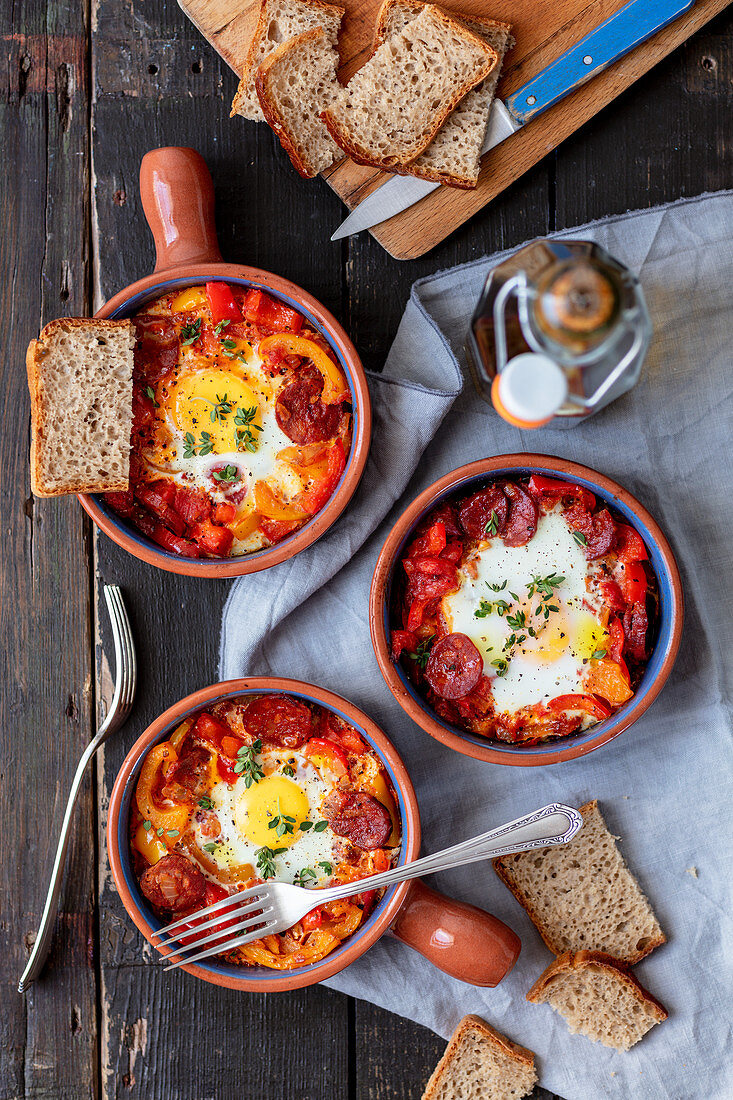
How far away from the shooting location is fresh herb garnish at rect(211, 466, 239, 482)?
2844 mm

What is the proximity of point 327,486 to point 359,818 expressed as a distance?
1.06m

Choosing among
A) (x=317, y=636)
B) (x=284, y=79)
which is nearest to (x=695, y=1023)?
(x=317, y=636)

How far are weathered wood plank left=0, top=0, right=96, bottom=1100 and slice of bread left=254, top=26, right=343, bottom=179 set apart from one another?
88cm

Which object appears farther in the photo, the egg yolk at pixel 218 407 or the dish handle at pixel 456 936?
the egg yolk at pixel 218 407

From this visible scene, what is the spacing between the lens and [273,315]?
2898 millimetres

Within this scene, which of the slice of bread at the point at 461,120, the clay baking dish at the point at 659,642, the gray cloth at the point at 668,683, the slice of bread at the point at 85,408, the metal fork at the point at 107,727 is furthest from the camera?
the metal fork at the point at 107,727

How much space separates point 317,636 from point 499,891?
111 cm

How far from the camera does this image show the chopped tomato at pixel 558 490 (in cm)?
278

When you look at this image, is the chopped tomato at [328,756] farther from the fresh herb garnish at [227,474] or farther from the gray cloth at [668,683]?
the fresh herb garnish at [227,474]

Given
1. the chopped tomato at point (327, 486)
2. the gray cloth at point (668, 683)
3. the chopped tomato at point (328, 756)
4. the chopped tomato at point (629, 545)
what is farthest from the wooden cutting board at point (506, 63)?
the chopped tomato at point (328, 756)

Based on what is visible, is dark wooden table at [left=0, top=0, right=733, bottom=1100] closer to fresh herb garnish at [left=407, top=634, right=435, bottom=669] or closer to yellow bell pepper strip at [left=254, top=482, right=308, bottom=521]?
yellow bell pepper strip at [left=254, top=482, right=308, bottom=521]

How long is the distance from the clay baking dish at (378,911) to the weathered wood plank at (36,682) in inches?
22.0

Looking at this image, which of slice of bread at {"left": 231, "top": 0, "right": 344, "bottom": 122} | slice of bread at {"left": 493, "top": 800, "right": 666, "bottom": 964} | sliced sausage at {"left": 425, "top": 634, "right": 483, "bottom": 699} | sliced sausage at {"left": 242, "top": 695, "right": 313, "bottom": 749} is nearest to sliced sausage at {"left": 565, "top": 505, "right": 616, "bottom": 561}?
sliced sausage at {"left": 425, "top": 634, "right": 483, "bottom": 699}

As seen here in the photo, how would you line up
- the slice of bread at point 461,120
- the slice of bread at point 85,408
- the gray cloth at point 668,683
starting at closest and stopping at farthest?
the slice of bread at point 85,408, the slice of bread at point 461,120, the gray cloth at point 668,683
